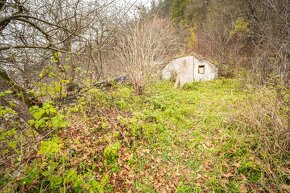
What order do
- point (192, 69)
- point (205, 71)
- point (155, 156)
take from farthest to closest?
1. point (205, 71)
2. point (192, 69)
3. point (155, 156)

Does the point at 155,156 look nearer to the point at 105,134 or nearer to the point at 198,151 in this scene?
the point at 198,151

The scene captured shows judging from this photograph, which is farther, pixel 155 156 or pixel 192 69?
pixel 192 69

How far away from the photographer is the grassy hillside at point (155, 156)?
207cm

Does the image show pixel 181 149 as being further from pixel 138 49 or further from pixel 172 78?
pixel 172 78

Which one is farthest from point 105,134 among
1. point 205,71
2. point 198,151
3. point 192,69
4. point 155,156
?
point 205,71

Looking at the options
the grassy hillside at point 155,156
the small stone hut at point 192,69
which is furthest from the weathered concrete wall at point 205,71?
the grassy hillside at point 155,156

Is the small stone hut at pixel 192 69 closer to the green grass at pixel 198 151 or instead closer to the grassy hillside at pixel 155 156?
the green grass at pixel 198 151

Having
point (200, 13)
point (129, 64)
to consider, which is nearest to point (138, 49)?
point (129, 64)

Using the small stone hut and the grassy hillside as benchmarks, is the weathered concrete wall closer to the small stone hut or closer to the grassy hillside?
the small stone hut

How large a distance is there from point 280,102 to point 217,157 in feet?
5.62

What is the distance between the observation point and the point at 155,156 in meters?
2.95

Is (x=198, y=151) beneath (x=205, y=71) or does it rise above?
beneath

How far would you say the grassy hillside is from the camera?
2.07 meters

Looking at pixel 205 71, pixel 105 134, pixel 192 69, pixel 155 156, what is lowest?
pixel 155 156
